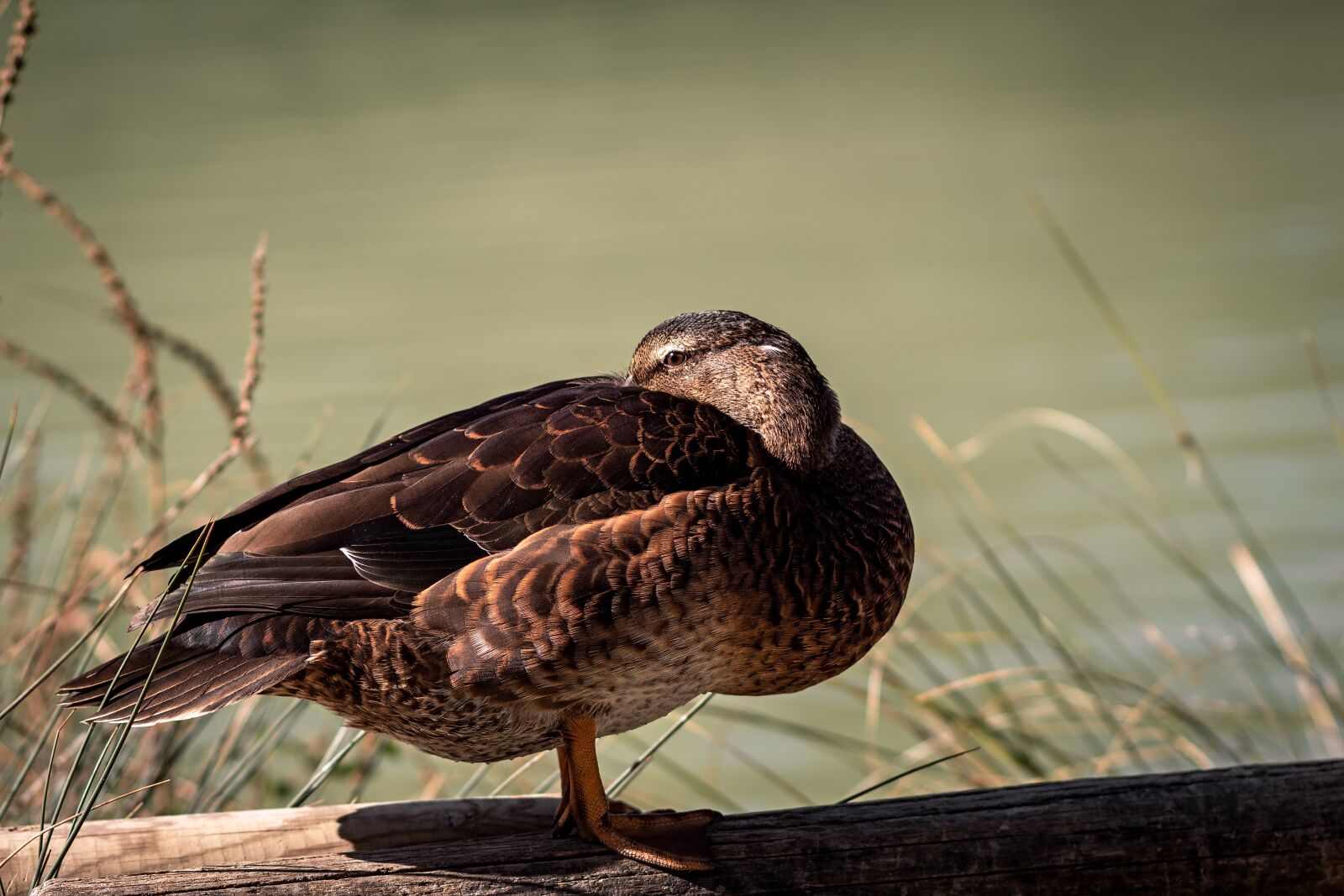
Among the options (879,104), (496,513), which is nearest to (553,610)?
(496,513)

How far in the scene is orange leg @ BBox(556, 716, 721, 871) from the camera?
6.83 feet

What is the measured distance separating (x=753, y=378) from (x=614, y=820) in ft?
2.13


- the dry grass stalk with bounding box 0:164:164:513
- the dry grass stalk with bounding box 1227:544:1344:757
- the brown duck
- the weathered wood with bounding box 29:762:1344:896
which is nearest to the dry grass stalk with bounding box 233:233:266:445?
the brown duck

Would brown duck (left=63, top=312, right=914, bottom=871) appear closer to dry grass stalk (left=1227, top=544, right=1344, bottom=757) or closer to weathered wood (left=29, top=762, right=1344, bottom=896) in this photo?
weathered wood (left=29, top=762, right=1344, bottom=896)

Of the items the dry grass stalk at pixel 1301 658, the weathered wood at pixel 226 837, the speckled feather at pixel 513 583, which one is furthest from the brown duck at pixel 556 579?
the dry grass stalk at pixel 1301 658

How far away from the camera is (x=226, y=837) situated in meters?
2.06

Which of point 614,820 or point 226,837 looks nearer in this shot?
point 226,837

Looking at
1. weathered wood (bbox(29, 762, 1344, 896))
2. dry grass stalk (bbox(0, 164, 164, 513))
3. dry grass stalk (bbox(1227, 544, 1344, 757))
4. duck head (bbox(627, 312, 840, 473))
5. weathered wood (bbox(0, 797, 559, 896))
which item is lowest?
weathered wood (bbox(29, 762, 1344, 896))

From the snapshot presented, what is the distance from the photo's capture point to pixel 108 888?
180cm

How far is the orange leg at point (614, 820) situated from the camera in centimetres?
208

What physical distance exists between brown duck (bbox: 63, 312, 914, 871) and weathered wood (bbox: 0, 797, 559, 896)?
0.52 ft

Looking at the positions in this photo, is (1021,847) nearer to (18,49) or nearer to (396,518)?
(396,518)

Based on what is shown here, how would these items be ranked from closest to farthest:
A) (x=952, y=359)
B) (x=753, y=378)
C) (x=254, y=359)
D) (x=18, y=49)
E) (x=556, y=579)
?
(x=556, y=579)
(x=18, y=49)
(x=753, y=378)
(x=254, y=359)
(x=952, y=359)

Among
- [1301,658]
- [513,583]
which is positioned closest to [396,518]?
[513,583]
